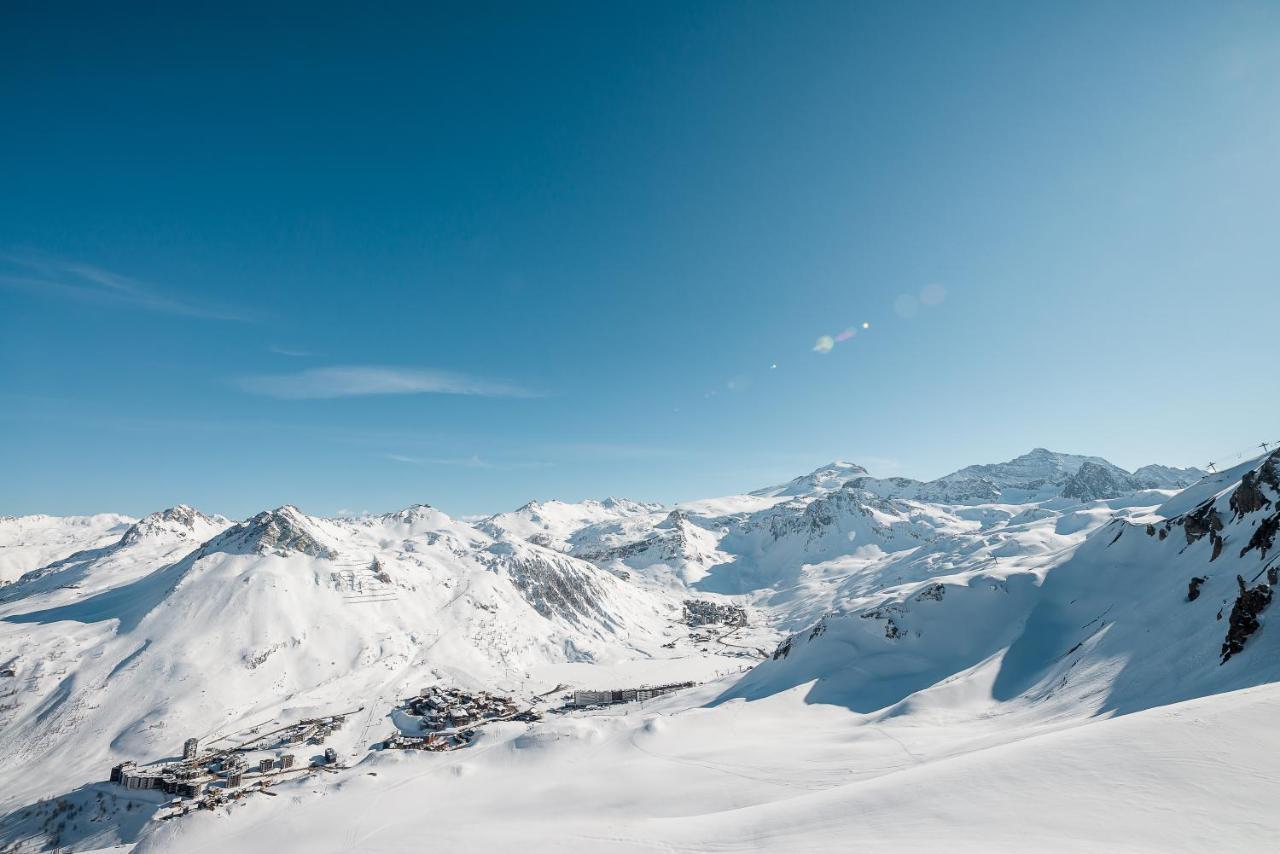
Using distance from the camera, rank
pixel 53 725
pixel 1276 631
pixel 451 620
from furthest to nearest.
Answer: pixel 451 620, pixel 53 725, pixel 1276 631

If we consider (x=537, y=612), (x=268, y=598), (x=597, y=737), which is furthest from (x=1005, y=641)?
(x=268, y=598)

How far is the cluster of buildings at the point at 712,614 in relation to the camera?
160288mm

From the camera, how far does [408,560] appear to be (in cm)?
12988

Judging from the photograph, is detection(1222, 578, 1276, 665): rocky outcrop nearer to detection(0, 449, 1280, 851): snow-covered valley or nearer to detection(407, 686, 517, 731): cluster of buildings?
detection(0, 449, 1280, 851): snow-covered valley

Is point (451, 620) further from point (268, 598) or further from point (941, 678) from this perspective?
point (941, 678)

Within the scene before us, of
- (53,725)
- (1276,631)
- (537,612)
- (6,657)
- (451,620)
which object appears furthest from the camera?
(537,612)

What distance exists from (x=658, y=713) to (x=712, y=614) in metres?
116

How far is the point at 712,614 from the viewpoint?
552 ft

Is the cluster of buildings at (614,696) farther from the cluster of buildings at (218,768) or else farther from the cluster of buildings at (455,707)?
the cluster of buildings at (218,768)

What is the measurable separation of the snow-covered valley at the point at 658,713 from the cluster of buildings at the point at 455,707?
0.64 metres

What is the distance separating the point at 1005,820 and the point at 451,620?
371ft

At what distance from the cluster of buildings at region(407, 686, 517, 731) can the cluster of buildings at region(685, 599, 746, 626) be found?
90.7m

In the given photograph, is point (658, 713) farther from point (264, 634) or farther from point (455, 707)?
point (264, 634)

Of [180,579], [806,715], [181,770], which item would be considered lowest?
[806,715]
